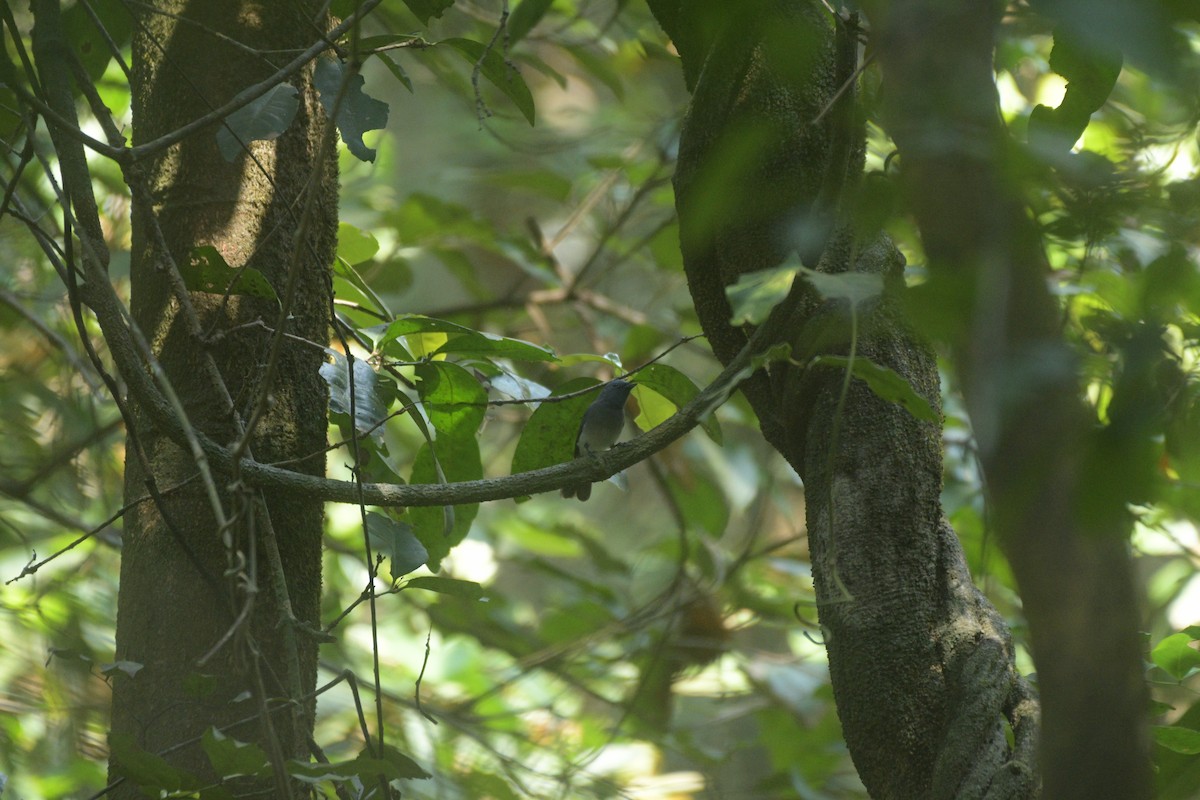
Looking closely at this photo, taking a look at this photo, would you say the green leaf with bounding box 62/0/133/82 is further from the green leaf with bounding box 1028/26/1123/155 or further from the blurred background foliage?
the green leaf with bounding box 1028/26/1123/155

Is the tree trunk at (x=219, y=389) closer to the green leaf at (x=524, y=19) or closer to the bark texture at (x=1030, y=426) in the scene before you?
the green leaf at (x=524, y=19)

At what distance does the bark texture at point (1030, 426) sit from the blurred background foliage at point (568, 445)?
0.02m

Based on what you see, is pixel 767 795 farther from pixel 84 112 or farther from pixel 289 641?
pixel 84 112

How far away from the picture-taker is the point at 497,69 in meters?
1.57

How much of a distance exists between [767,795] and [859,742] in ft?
9.63

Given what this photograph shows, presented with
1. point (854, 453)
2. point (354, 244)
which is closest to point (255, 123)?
point (354, 244)

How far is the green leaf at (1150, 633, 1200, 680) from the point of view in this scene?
1.46m

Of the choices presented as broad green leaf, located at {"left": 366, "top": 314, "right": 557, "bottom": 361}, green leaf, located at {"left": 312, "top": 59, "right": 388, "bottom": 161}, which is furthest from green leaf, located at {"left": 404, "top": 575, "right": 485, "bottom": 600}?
green leaf, located at {"left": 312, "top": 59, "right": 388, "bottom": 161}

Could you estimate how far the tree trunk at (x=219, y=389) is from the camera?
4.21 ft

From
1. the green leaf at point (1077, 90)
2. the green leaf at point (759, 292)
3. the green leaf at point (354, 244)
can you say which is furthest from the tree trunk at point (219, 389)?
the green leaf at point (1077, 90)

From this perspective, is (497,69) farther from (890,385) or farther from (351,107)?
(890,385)

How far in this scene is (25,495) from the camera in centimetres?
225

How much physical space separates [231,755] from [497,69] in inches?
40.6

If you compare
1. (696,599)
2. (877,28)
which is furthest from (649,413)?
(696,599)
